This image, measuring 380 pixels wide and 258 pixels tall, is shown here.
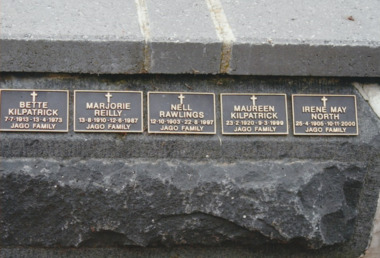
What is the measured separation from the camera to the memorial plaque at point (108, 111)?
3764 millimetres

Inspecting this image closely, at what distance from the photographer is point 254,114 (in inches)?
155

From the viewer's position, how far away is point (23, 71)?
3.71 m

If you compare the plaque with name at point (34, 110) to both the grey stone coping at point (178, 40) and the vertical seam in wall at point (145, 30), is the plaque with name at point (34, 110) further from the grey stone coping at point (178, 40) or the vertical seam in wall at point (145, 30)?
the vertical seam in wall at point (145, 30)

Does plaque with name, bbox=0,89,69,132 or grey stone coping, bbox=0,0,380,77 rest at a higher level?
grey stone coping, bbox=0,0,380,77

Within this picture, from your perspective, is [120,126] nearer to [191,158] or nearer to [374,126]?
[191,158]

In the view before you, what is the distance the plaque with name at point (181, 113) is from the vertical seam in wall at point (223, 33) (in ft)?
0.79

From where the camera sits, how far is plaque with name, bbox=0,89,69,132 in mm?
3699

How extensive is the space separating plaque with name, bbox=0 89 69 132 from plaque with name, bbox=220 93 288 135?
1106 millimetres

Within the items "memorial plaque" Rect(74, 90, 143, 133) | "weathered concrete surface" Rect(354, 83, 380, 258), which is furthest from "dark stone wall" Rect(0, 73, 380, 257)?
"weathered concrete surface" Rect(354, 83, 380, 258)

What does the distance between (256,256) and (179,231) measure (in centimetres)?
63

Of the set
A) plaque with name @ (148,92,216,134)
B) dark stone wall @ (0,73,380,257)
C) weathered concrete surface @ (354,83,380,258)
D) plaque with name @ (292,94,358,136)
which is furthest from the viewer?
weathered concrete surface @ (354,83,380,258)

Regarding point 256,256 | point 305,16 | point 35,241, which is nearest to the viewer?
point 35,241

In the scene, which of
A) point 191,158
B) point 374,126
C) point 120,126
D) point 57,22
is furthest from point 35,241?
point 374,126

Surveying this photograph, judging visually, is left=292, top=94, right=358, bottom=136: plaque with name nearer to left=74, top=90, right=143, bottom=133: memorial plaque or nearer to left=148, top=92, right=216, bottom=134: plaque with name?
left=148, top=92, right=216, bottom=134: plaque with name
